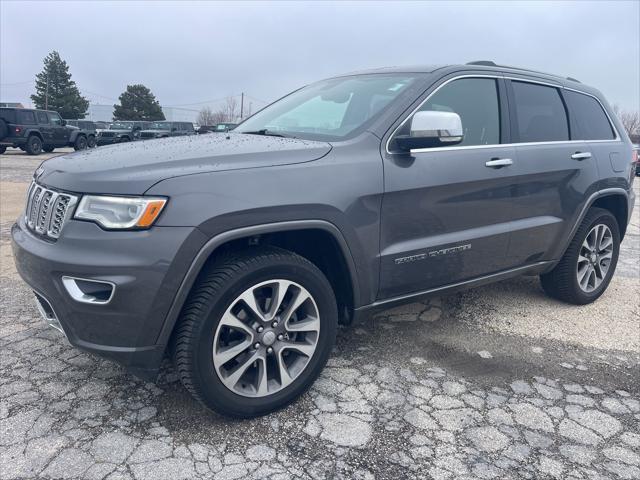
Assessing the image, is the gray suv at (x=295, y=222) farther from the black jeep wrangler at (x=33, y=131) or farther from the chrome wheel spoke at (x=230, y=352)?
the black jeep wrangler at (x=33, y=131)

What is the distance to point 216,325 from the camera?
2.40 metres

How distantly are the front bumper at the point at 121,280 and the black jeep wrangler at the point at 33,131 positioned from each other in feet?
69.5

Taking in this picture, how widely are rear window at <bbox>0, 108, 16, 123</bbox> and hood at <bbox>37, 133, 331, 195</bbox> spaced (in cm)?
2118

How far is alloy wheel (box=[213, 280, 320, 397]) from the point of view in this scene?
2.49 meters

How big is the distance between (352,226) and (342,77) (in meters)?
1.60

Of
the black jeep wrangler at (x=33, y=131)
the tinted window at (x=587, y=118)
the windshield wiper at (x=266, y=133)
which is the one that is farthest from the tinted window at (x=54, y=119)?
the tinted window at (x=587, y=118)

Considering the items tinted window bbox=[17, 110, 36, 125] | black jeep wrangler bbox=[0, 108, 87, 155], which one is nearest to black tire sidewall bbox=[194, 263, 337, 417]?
black jeep wrangler bbox=[0, 108, 87, 155]

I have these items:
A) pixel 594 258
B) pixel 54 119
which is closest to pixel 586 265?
pixel 594 258

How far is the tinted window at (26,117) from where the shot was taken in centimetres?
2096

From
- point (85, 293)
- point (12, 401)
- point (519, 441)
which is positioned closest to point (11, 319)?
point (12, 401)

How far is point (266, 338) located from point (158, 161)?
964 mm

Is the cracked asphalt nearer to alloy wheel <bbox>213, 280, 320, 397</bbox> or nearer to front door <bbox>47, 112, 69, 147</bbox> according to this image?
alloy wheel <bbox>213, 280, 320, 397</bbox>

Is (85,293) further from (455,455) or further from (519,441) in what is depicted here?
(519,441)

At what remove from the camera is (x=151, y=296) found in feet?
7.31
